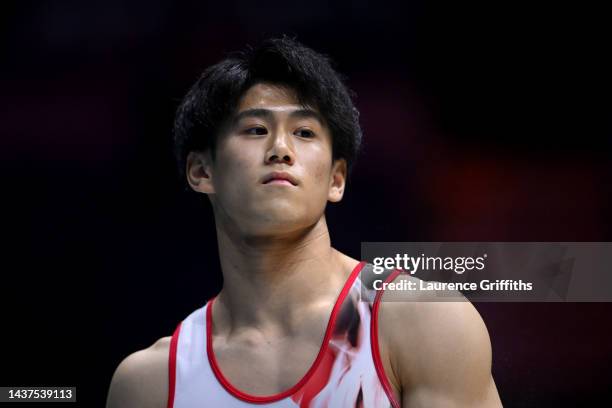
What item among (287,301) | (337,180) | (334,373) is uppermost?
(337,180)

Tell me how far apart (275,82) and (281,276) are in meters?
0.59

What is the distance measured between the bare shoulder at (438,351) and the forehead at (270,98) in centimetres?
68

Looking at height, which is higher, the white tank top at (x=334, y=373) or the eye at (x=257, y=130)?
the eye at (x=257, y=130)

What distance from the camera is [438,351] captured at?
2258 millimetres

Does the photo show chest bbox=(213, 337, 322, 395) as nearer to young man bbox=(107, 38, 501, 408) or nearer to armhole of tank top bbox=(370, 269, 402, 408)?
young man bbox=(107, 38, 501, 408)

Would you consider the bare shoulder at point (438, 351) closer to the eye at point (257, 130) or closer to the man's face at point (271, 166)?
the man's face at point (271, 166)

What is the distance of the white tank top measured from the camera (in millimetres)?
2324

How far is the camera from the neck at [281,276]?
2506 millimetres

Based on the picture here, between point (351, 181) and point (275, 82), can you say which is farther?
point (351, 181)

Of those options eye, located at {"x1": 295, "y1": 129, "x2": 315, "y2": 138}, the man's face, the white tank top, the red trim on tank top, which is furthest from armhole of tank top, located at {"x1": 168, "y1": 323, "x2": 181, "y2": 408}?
eye, located at {"x1": 295, "y1": 129, "x2": 315, "y2": 138}

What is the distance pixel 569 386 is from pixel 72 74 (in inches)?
89.6

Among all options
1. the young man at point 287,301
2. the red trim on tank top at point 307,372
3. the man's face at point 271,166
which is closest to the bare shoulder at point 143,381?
the young man at point 287,301

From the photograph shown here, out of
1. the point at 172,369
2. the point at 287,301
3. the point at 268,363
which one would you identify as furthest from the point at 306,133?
the point at 172,369

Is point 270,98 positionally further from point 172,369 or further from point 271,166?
point 172,369
